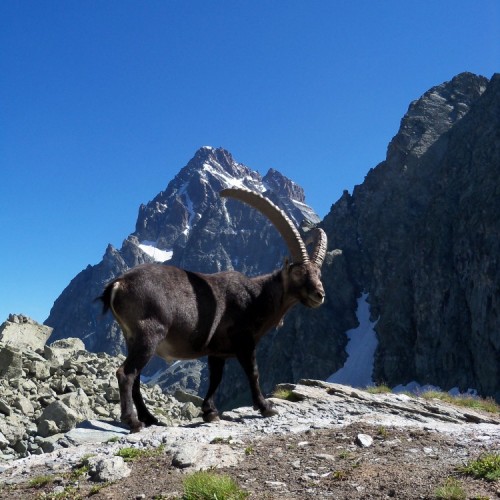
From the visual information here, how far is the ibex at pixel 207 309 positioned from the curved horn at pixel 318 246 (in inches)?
0.9

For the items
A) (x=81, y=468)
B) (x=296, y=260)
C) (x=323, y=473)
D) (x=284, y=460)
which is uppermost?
(x=296, y=260)

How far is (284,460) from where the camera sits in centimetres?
758

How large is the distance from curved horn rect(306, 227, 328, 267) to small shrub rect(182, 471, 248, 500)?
6.28 m

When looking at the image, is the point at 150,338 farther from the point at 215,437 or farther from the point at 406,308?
the point at 406,308

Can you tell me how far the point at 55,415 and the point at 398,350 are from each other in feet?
367

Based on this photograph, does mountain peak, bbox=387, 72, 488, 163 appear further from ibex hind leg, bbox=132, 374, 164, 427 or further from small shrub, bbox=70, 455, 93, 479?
small shrub, bbox=70, 455, 93, 479

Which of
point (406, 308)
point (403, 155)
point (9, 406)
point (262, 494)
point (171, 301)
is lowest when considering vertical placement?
point (262, 494)

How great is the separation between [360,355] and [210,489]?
5265 inches

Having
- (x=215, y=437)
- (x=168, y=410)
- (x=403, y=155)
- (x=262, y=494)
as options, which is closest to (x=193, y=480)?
(x=262, y=494)

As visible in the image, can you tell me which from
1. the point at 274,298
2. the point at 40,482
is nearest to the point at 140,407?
the point at 40,482

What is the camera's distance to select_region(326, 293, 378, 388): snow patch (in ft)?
424

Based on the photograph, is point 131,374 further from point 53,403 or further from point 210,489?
point 53,403

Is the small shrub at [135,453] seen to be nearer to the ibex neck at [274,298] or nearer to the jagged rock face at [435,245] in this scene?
the ibex neck at [274,298]

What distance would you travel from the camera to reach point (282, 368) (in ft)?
447
